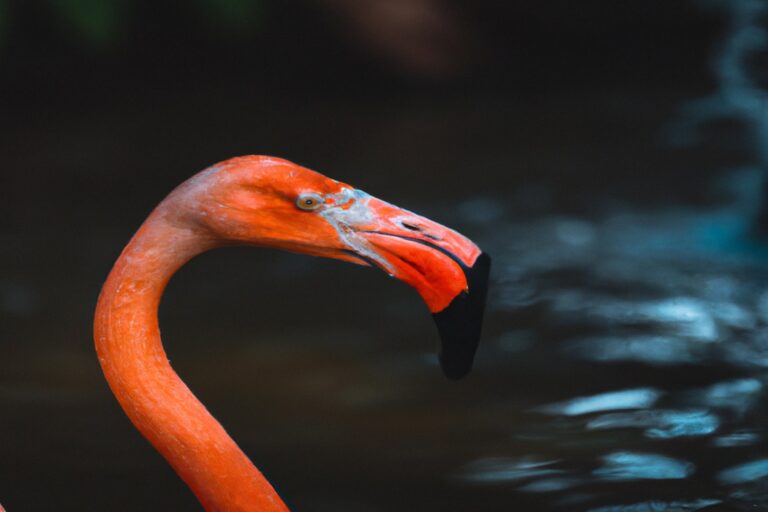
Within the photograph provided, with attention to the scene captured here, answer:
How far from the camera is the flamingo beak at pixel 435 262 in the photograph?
188 cm

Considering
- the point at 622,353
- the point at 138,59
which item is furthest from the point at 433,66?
the point at 622,353

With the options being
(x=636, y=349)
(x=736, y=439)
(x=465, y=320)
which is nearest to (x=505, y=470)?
(x=736, y=439)

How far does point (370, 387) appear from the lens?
11.3 ft

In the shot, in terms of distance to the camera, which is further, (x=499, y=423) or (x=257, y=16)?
(x=257, y=16)

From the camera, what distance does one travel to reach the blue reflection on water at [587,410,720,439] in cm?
304

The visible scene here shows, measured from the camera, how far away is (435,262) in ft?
6.17

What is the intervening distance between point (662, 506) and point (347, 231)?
1.15m

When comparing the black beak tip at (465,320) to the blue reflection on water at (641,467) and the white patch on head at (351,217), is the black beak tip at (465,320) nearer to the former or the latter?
the white patch on head at (351,217)

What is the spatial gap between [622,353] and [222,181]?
2.01 metres

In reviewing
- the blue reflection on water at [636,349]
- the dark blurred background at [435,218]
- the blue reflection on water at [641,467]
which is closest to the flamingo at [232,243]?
the dark blurred background at [435,218]

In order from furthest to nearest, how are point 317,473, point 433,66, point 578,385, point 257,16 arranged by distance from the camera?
point 433,66 → point 257,16 → point 578,385 → point 317,473

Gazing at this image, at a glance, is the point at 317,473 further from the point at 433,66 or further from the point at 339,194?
the point at 433,66

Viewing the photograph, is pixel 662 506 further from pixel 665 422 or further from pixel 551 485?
pixel 665 422

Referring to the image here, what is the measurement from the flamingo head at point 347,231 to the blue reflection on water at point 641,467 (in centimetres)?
101
